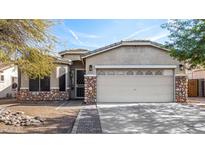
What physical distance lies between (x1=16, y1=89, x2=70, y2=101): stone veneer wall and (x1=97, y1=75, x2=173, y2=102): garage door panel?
3.75m

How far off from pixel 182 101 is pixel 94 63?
621 cm

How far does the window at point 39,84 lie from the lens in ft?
70.0

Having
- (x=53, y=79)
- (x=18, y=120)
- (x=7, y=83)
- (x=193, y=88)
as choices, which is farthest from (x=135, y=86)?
(x=7, y=83)

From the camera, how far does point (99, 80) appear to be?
19188 mm

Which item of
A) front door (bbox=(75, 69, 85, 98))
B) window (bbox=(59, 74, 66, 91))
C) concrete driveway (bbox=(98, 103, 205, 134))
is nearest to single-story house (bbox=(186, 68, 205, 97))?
front door (bbox=(75, 69, 85, 98))

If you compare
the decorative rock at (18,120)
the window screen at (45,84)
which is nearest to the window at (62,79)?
the window screen at (45,84)

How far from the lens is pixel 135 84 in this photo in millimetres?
19203

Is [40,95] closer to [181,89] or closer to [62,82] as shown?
[62,82]

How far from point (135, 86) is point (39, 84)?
7055mm

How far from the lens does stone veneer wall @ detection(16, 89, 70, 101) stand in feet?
69.5

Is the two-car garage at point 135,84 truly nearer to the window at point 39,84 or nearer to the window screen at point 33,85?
the window at point 39,84

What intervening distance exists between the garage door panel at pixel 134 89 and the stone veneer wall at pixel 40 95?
3.75m
